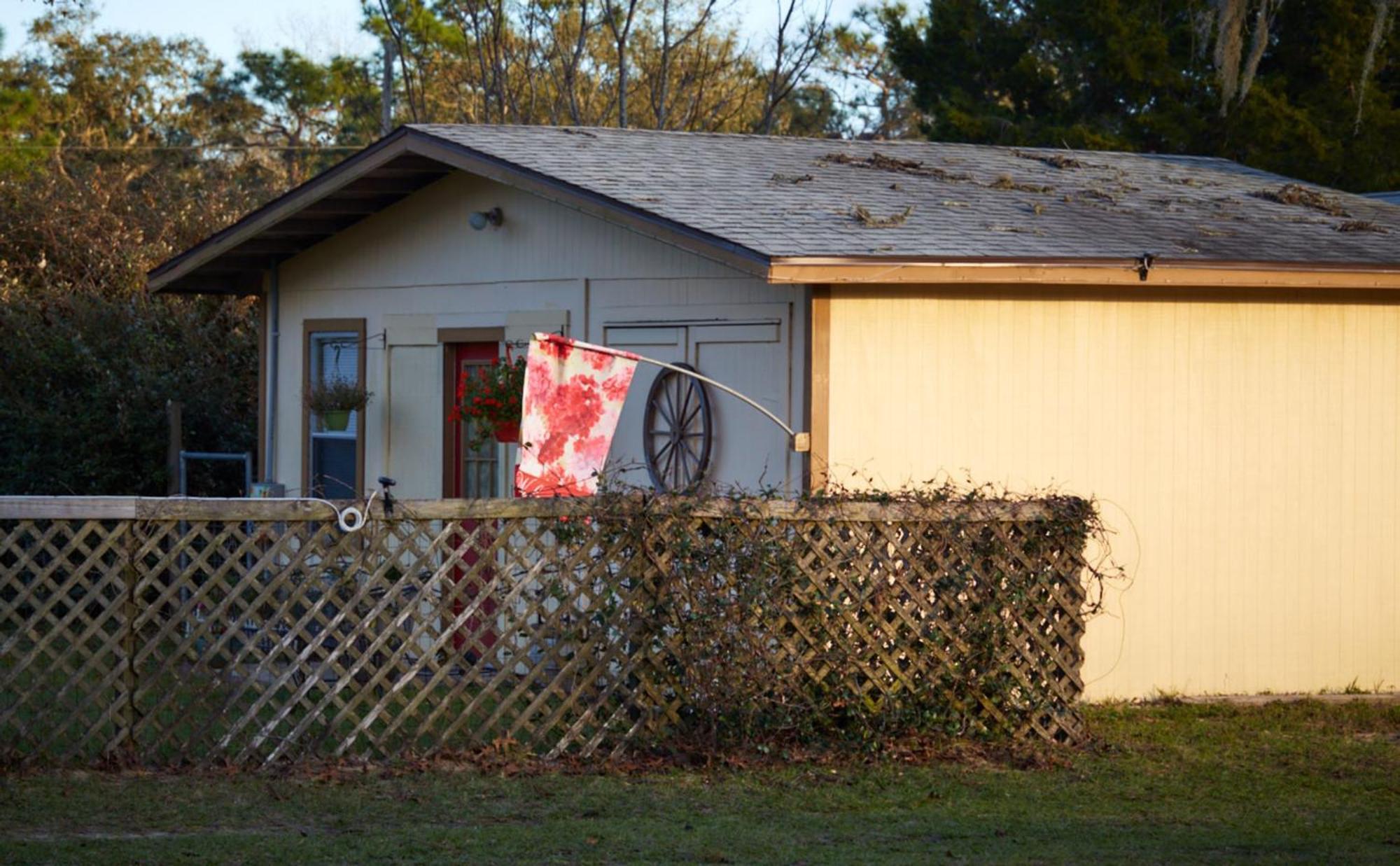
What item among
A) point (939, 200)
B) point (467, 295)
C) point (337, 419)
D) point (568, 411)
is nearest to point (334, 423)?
point (337, 419)

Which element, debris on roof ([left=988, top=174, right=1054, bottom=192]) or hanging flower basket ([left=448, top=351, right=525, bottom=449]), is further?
debris on roof ([left=988, top=174, right=1054, bottom=192])

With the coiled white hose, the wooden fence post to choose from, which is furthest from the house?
the wooden fence post

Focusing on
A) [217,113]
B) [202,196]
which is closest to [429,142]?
[202,196]

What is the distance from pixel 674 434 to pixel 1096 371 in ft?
7.95

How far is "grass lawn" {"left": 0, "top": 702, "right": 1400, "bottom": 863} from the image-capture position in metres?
6.30

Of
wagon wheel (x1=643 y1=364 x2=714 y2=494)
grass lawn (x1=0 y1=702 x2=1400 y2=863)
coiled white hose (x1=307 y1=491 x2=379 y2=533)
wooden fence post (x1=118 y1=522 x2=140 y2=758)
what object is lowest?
grass lawn (x1=0 y1=702 x2=1400 y2=863)

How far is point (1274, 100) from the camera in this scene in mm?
22953

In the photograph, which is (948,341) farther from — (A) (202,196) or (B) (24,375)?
(A) (202,196)

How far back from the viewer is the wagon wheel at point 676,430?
9734 millimetres

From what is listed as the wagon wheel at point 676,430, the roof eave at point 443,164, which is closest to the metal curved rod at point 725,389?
the wagon wheel at point 676,430

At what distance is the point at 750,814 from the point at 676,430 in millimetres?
3398

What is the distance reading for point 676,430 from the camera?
32.7 feet

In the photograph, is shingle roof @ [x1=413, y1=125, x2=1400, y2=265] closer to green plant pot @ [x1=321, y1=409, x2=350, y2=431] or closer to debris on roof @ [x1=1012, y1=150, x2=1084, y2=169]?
debris on roof @ [x1=1012, y1=150, x2=1084, y2=169]

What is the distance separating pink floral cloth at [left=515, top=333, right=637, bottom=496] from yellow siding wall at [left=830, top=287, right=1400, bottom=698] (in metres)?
1.18
